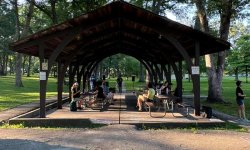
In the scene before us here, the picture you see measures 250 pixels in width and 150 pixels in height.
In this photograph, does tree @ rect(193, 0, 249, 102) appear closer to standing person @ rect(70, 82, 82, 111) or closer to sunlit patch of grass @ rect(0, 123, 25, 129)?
standing person @ rect(70, 82, 82, 111)

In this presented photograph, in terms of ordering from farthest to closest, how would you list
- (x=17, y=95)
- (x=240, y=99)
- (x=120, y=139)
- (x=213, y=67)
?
1. (x=17, y=95)
2. (x=213, y=67)
3. (x=240, y=99)
4. (x=120, y=139)

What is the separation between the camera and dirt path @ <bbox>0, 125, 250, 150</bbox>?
9.28m

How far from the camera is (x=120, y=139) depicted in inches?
397

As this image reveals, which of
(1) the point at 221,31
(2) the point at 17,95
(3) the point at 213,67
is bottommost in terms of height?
(2) the point at 17,95

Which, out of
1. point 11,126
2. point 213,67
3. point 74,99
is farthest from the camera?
point 213,67

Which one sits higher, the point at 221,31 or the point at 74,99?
the point at 221,31

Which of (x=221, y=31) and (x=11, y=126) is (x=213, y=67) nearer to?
(x=221, y=31)

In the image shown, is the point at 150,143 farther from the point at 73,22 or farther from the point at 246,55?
the point at 246,55

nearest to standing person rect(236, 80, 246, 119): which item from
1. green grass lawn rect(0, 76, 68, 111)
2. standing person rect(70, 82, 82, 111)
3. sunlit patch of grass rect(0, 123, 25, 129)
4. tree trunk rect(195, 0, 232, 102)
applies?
standing person rect(70, 82, 82, 111)

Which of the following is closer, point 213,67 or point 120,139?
point 120,139

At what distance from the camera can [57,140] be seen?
10047 millimetres

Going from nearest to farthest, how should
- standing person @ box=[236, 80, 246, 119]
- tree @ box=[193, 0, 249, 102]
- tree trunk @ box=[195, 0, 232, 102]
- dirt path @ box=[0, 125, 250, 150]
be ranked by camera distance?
dirt path @ box=[0, 125, 250, 150]
standing person @ box=[236, 80, 246, 119]
tree @ box=[193, 0, 249, 102]
tree trunk @ box=[195, 0, 232, 102]

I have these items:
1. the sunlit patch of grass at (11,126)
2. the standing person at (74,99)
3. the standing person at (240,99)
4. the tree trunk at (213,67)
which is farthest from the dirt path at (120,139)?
the tree trunk at (213,67)

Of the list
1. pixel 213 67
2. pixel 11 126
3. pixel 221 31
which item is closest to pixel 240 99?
pixel 11 126
